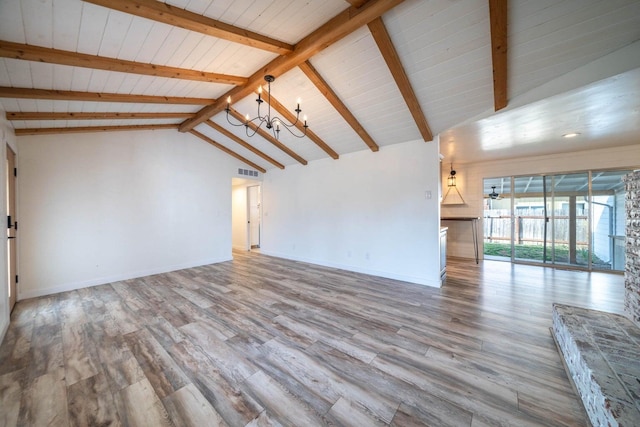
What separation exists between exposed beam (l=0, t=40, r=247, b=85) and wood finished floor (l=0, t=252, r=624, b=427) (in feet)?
8.79

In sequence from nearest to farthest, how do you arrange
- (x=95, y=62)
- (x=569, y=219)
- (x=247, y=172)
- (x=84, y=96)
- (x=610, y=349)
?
(x=610, y=349), (x=95, y=62), (x=84, y=96), (x=569, y=219), (x=247, y=172)

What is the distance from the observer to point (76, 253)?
405 cm

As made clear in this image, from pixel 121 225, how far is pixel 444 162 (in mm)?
7489

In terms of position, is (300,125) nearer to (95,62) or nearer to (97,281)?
(95,62)

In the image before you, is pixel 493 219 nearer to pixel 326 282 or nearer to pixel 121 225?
pixel 326 282

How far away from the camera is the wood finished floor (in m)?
1.52

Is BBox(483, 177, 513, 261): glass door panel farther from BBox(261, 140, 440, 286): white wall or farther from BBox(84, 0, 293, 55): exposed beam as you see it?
BBox(84, 0, 293, 55): exposed beam

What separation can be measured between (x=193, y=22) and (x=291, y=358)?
315 cm

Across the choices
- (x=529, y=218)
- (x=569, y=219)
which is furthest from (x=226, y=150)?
(x=569, y=219)

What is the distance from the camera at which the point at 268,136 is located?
5008mm

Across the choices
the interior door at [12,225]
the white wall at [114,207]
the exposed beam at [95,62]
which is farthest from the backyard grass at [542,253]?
the interior door at [12,225]

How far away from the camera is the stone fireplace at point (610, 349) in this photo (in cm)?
121

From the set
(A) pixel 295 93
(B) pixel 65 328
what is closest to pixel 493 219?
(A) pixel 295 93

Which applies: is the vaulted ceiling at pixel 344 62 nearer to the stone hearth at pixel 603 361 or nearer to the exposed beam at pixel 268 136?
the exposed beam at pixel 268 136
